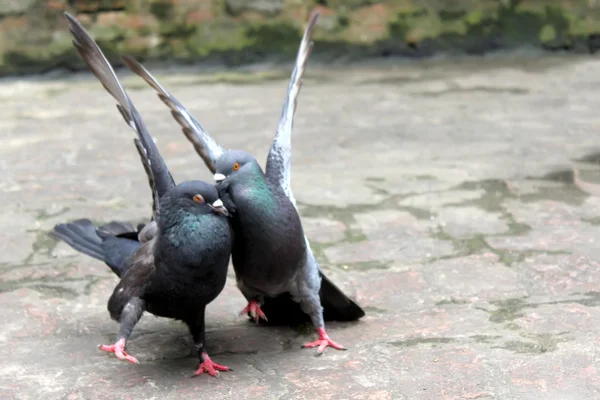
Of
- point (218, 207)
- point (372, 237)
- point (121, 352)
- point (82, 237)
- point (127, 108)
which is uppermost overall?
point (127, 108)

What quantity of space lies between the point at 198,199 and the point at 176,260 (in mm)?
210

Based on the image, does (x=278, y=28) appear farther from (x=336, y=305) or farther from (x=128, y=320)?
(x=128, y=320)

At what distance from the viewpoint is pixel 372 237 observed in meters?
4.26

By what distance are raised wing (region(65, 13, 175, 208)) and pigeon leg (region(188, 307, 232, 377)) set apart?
451 millimetres

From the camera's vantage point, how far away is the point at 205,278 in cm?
278

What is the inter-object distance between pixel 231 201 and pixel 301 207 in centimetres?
180

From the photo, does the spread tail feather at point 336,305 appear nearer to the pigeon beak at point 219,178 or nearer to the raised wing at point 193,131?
the pigeon beak at point 219,178

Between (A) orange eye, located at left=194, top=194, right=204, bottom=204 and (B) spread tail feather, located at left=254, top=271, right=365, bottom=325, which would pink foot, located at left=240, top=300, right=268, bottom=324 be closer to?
(B) spread tail feather, located at left=254, top=271, right=365, bottom=325

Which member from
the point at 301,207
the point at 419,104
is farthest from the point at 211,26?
the point at 301,207

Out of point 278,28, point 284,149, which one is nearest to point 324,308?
point 284,149

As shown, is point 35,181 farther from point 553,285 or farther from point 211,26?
point 211,26

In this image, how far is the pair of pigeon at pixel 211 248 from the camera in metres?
2.77

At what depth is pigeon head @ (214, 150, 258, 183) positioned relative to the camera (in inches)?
117

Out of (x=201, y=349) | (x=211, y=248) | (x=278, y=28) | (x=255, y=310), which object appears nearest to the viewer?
(x=211, y=248)
